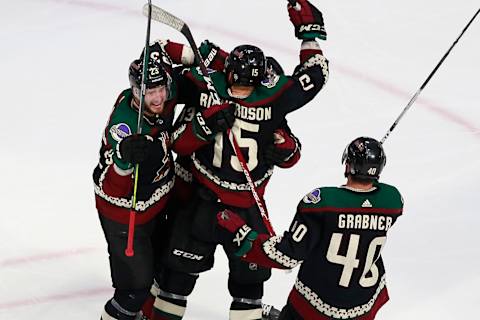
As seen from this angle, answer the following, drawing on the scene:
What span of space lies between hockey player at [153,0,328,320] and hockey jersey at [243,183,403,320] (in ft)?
1.77

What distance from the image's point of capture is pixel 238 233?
377cm

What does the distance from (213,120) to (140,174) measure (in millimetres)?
369

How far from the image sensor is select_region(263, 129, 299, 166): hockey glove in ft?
13.9

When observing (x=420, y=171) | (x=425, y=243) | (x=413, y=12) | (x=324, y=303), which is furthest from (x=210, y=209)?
(x=413, y=12)

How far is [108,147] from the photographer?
4.18 metres

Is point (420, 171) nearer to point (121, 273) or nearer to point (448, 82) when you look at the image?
point (448, 82)

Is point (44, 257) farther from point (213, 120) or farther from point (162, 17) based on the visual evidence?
point (162, 17)

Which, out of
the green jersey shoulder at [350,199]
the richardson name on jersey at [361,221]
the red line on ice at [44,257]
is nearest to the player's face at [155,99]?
the green jersey shoulder at [350,199]

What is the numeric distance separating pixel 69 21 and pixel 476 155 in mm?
3040

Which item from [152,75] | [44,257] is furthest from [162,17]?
[44,257]

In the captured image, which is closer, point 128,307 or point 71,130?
point 128,307

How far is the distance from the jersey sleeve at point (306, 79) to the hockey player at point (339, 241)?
55 centimetres

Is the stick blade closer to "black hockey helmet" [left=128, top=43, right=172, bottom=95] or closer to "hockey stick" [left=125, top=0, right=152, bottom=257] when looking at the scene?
"hockey stick" [left=125, top=0, right=152, bottom=257]

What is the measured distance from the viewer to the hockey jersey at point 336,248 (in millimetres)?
3586
